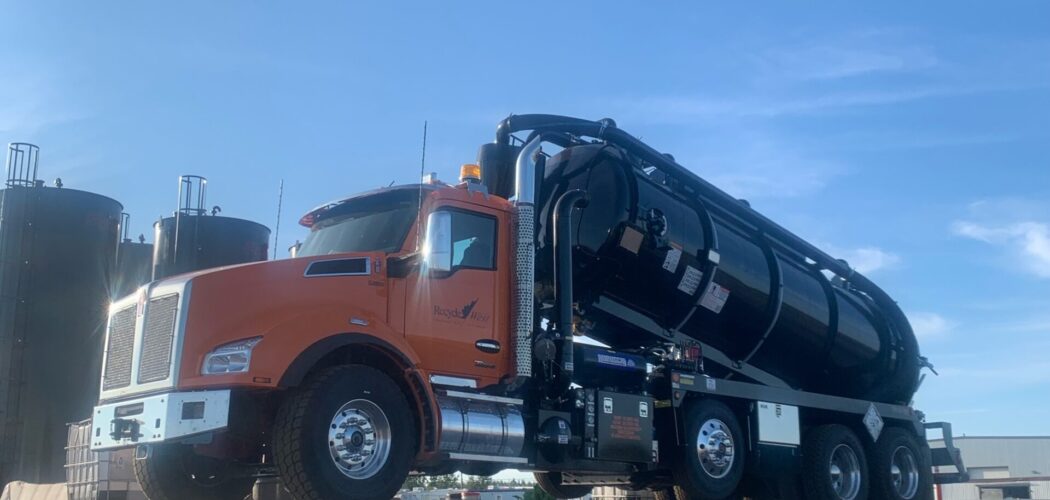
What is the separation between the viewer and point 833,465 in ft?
38.2

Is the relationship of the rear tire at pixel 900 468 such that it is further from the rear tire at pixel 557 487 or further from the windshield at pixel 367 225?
the windshield at pixel 367 225

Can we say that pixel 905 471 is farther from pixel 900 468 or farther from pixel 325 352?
pixel 325 352

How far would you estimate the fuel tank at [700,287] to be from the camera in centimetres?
1034

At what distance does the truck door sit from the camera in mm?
8562

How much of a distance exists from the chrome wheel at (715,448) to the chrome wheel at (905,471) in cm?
283

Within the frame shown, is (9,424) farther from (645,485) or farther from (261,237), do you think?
(645,485)

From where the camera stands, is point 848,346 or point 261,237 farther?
point 261,237

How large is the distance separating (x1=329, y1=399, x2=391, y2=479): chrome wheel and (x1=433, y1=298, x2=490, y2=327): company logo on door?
114cm

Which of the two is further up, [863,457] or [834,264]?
[834,264]

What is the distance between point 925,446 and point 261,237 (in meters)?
11.1

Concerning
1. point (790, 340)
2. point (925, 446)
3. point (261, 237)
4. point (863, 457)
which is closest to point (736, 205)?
point (790, 340)

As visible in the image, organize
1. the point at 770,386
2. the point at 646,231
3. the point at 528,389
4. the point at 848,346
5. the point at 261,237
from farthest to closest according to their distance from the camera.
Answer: the point at 261,237
the point at 848,346
the point at 770,386
the point at 646,231
the point at 528,389

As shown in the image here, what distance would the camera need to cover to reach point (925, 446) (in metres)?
13.1

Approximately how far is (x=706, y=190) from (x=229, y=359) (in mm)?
5909
